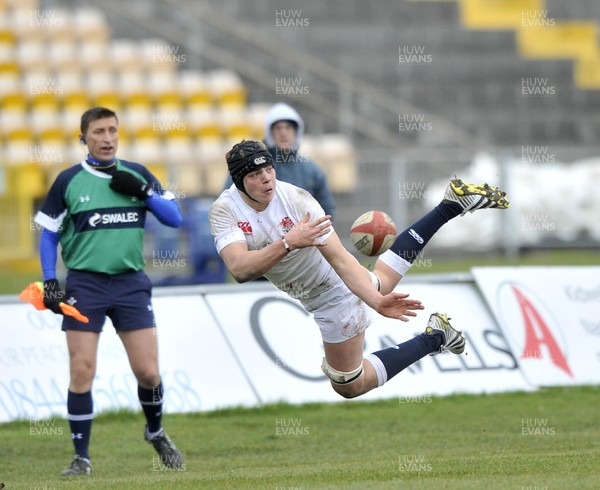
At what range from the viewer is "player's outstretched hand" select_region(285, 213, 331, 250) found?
21.9ft

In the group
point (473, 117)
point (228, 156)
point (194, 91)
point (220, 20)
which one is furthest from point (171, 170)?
point (228, 156)

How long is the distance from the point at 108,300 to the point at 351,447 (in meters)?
2.24

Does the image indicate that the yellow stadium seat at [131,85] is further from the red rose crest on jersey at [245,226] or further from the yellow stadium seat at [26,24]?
the red rose crest on jersey at [245,226]

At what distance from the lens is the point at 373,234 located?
7.87 m

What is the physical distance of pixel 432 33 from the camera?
976 inches

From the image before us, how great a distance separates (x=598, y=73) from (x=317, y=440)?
18.0 meters

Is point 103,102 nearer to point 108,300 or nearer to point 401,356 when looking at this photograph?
point 108,300

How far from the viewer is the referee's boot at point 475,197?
794 cm

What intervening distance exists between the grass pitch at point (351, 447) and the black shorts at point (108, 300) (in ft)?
3.39

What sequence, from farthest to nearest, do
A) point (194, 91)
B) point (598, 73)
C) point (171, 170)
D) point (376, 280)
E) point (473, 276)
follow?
point (598, 73) → point (194, 91) → point (171, 170) → point (473, 276) → point (376, 280)

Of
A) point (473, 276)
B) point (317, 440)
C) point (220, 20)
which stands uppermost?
point (220, 20)

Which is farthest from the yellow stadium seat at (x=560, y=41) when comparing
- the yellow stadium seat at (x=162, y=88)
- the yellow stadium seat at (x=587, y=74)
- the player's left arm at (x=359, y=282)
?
the player's left arm at (x=359, y=282)

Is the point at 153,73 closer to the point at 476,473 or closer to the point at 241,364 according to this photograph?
the point at 241,364

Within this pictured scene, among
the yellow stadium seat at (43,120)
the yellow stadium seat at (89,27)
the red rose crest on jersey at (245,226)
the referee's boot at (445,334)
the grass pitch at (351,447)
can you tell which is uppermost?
the yellow stadium seat at (89,27)
